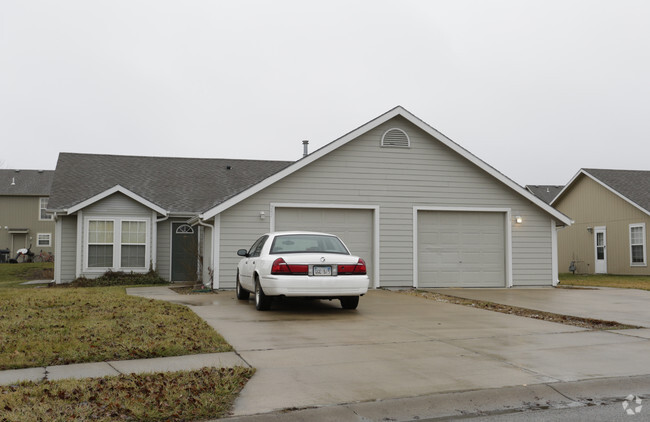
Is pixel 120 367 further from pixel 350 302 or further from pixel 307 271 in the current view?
pixel 350 302

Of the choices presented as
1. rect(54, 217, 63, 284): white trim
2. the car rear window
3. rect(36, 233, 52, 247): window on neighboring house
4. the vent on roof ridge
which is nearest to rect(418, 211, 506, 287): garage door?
the vent on roof ridge

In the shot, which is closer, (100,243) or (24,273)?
(100,243)

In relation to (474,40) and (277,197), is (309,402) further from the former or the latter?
(474,40)

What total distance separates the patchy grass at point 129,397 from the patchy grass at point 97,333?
119 centimetres

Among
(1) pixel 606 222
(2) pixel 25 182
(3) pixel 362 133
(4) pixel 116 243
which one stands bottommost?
(4) pixel 116 243

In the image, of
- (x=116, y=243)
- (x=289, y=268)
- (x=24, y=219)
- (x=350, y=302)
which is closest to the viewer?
(x=289, y=268)

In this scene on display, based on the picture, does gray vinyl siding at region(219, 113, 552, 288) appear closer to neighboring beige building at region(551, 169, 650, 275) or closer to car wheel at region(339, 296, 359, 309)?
car wheel at region(339, 296, 359, 309)

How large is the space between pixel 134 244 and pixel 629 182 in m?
23.4

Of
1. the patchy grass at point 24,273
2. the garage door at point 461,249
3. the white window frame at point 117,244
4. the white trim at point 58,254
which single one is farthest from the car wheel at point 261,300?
the patchy grass at point 24,273

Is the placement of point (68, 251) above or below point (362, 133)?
below

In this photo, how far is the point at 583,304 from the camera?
12570mm

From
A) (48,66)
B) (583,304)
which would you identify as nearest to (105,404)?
(583,304)

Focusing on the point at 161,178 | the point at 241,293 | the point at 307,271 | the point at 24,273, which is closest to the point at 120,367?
the point at 307,271

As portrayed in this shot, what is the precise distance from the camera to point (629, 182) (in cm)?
2933
